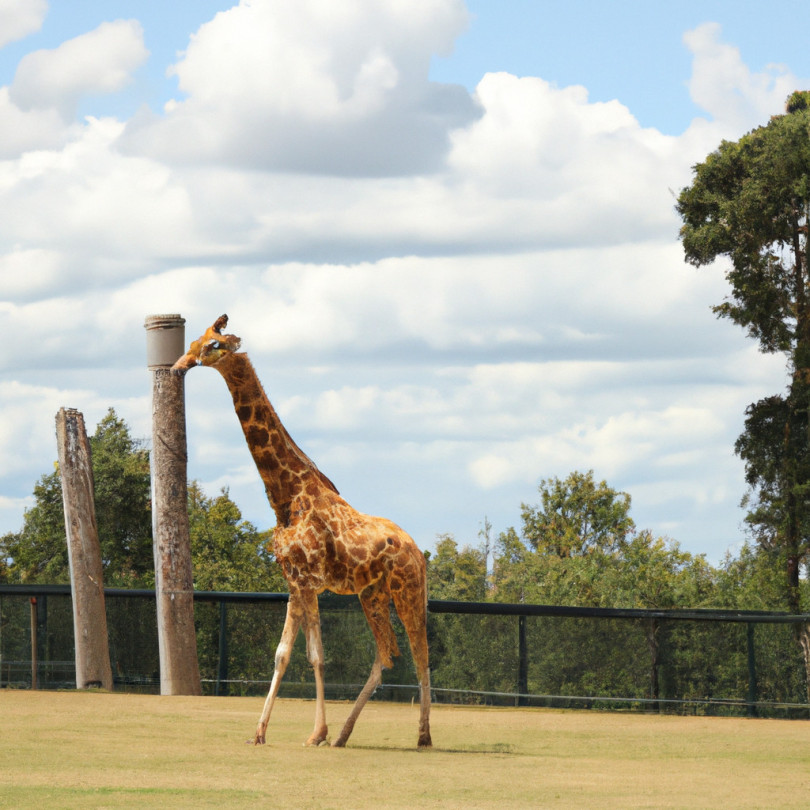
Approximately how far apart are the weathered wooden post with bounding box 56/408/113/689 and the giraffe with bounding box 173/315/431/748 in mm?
6144

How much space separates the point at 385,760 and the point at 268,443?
3.15 metres

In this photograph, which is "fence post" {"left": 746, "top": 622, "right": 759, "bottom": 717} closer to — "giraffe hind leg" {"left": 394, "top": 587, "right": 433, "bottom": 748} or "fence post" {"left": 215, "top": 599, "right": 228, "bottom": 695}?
"giraffe hind leg" {"left": 394, "top": 587, "right": 433, "bottom": 748}

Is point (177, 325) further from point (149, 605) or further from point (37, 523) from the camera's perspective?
point (37, 523)

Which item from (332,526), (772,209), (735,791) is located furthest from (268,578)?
(735,791)

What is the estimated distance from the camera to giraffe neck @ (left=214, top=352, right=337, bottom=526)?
1235 centimetres

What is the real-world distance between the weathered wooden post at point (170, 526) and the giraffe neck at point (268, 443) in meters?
5.23

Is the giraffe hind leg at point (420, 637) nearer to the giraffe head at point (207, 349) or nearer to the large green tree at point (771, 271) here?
the giraffe head at point (207, 349)

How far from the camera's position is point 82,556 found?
17.9 metres

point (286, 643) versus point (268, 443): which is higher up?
point (268, 443)

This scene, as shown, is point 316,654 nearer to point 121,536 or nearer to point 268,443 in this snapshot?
point 268,443

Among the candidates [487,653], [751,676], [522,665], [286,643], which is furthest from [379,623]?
[751,676]

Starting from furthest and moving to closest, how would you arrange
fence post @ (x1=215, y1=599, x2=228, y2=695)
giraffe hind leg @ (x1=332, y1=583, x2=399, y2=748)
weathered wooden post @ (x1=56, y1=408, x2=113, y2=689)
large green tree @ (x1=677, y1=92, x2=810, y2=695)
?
large green tree @ (x1=677, y1=92, x2=810, y2=695)
fence post @ (x1=215, y1=599, x2=228, y2=695)
weathered wooden post @ (x1=56, y1=408, x2=113, y2=689)
giraffe hind leg @ (x1=332, y1=583, x2=399, y2=748)

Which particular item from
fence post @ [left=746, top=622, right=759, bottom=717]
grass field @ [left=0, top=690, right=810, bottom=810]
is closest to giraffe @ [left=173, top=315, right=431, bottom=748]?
grass field @ [left=0, top=690, right=810, bottom=810]

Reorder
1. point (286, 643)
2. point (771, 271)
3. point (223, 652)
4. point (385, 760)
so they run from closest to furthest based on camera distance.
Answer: point (385, 760) → point (286, 643) → point (223, 652) → point (771, 271)
